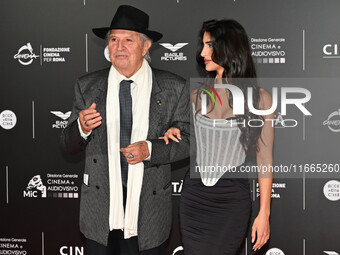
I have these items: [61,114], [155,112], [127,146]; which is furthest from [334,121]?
[61,114]

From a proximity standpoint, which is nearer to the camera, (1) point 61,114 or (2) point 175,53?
(2) point 175,53

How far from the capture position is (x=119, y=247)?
253 centimetres

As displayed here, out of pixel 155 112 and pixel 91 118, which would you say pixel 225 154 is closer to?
pixel 155 112

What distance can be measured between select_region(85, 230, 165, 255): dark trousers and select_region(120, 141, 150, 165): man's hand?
485 mm

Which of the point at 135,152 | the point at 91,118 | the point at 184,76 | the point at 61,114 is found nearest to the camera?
the point at 91,118

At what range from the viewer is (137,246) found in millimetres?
2465

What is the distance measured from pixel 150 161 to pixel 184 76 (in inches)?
44.4

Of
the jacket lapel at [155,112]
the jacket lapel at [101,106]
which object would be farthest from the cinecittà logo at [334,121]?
the jacket lapel at [101,106]

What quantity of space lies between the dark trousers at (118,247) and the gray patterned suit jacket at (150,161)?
0.14 feet

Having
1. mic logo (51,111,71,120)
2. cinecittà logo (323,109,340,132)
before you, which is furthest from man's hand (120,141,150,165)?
cinecittà logo (323,109,340,132)

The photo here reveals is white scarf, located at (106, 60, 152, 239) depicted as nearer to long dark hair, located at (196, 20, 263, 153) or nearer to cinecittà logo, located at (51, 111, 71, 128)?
long dark hair, located at (196, 20, 263, 153)

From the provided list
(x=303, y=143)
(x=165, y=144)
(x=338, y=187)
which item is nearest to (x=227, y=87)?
(x=165, y=144)

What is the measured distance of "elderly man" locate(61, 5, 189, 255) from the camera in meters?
2.44

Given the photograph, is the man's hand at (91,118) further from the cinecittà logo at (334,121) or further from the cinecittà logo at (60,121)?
the cinecittà logo at (334,121)
